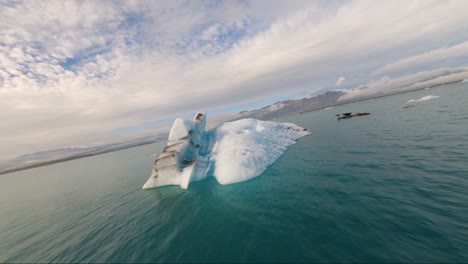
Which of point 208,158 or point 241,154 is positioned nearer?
point 241,154

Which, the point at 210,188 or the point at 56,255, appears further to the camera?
the point at 210,188

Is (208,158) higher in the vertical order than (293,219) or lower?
higher

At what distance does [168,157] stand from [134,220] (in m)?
5.16

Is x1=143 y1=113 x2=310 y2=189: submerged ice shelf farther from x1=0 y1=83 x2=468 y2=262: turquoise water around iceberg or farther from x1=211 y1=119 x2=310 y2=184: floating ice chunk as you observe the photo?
x1=0 y1=83 x2=468 y2=262: turquoise water around iceberg

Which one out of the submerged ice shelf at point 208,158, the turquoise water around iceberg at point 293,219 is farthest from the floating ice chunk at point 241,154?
the turquoise water around iceberg at point 293,219

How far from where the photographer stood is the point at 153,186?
605 inches

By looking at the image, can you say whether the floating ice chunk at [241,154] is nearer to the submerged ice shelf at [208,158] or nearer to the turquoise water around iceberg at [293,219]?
the submerged ice shelf at [208,158]

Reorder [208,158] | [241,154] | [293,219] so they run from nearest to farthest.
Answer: [293,219], [241,154], [208,158]

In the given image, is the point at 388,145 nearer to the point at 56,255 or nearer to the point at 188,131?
the point at 188,131

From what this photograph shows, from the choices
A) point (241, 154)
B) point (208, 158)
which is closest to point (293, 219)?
point (241, 154)

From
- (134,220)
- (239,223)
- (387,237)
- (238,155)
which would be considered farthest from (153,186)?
(387,237)

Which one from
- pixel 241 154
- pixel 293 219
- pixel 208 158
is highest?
pixel 241 154

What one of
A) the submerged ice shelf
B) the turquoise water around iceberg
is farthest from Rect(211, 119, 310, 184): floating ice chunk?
the turquoise water around iceberg

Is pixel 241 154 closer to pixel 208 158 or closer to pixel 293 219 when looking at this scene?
pixel 208 158
